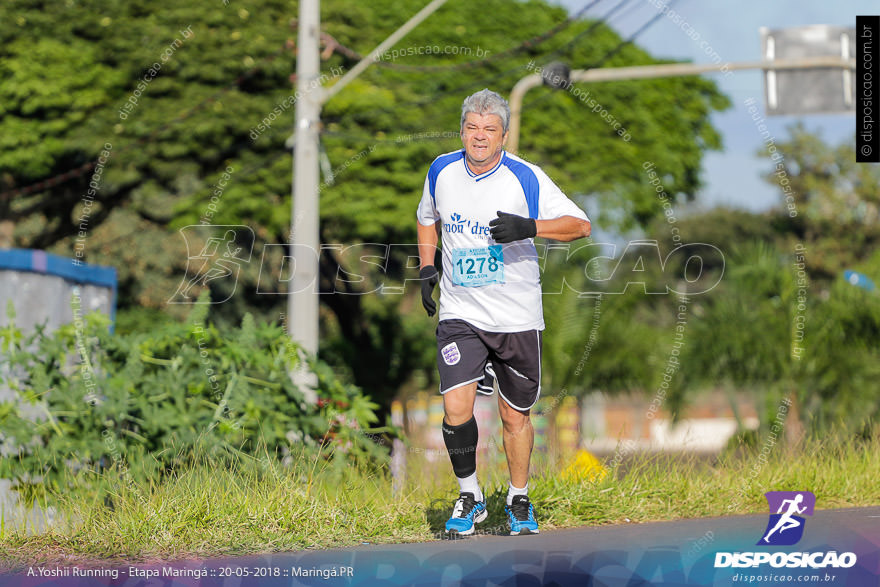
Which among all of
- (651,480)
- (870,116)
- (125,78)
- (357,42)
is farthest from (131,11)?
(651,480)

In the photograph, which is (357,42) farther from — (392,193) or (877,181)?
(877,181)

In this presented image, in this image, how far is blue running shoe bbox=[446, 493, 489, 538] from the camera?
466cm

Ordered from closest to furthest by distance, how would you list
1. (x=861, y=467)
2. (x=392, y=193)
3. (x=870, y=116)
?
1. (x=861, y=467)
2. (x=870, y=116)
3. (x=392, y=193)

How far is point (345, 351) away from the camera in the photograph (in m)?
17.9

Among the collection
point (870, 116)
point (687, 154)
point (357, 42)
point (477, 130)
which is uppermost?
point (357, 42)

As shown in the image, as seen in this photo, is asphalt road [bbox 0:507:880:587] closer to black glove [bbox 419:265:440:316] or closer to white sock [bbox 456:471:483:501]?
white sock [bbox 456:471:483:501]

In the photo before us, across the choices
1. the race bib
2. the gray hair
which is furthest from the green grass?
the gray hair

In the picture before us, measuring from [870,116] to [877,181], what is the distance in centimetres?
2313

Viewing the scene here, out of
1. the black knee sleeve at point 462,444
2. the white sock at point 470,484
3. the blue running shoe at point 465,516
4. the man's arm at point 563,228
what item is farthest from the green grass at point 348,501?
the man's arm at point 563,228

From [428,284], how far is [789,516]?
2067mm

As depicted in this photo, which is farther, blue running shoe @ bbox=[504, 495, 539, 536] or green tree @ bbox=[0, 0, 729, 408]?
green tree @ bbox=[0, 0, 729, 408]

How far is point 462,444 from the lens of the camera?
4.74 meters

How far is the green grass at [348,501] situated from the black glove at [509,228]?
149cm

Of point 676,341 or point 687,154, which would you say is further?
point 687,154
